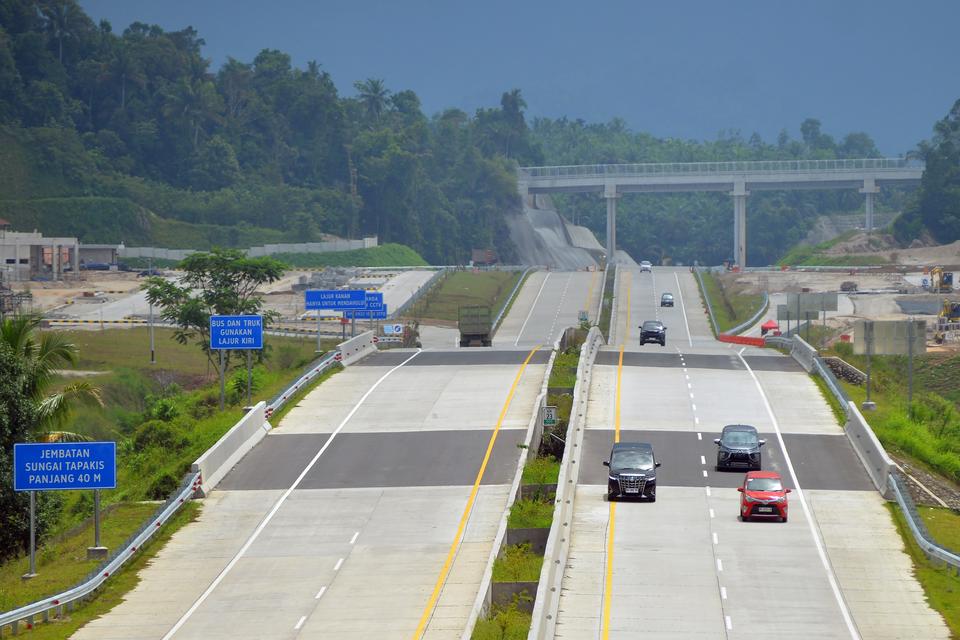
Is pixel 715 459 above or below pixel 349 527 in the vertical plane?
above

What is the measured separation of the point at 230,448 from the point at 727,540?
19.5 metres

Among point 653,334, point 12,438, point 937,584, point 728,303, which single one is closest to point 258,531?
point 12,438

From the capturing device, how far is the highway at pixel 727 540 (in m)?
33.8

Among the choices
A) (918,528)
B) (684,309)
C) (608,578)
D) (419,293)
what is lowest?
(608,578)

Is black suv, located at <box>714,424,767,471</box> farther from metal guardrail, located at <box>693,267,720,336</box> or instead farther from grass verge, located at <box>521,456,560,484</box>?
metal guardrail, located at <box>693,267,720,336</box>

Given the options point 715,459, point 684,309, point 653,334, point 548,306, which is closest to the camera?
point 715,459

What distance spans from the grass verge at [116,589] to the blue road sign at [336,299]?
4268cm

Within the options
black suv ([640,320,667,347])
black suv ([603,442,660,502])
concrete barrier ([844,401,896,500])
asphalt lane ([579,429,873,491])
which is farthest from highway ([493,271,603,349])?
black suv ([603,442,660,502])

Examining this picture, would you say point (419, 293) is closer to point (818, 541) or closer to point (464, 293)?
point (464, 293)

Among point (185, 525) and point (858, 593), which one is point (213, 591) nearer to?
point (185, 525)

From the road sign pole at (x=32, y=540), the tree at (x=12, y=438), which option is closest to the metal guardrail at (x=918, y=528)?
the road sign pole at (x=32, y=540)

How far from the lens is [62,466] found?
39.4 meters

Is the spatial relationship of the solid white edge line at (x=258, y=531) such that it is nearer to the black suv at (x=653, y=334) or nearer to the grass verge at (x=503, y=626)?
the grass verge at (x=503, y=626)

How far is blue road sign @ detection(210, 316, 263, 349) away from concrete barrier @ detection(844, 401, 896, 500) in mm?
24157
